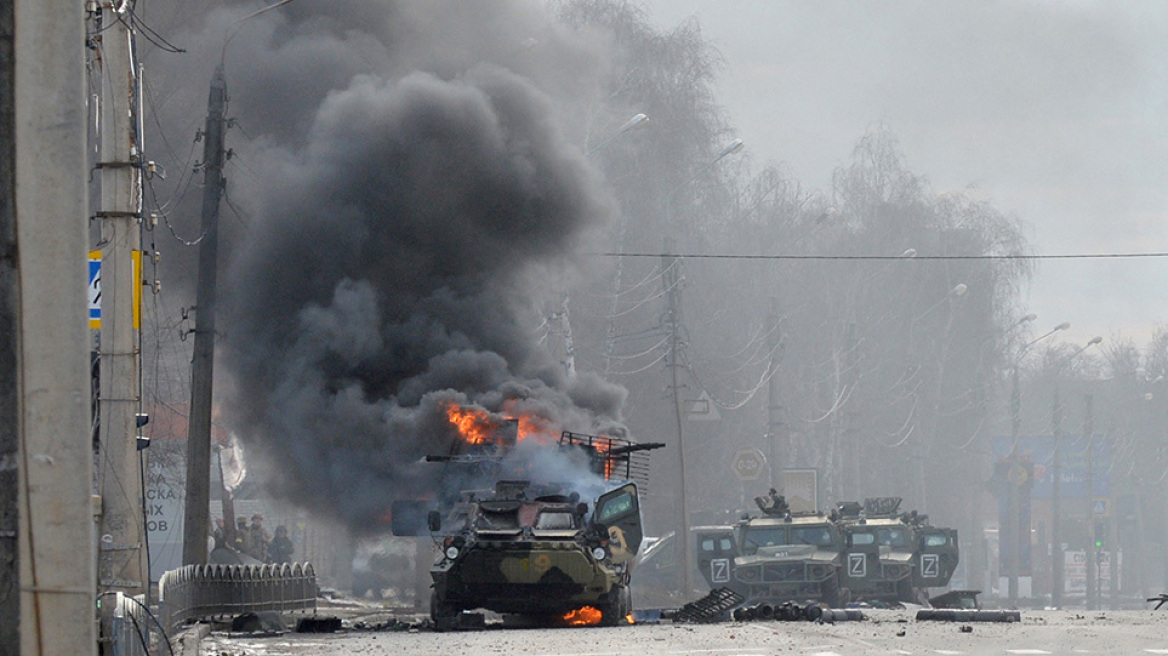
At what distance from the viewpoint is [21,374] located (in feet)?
15.1

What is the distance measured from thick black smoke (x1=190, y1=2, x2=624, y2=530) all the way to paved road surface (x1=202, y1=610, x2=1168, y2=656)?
5.87m

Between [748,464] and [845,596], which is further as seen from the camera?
[748,464]

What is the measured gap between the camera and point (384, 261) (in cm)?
2617

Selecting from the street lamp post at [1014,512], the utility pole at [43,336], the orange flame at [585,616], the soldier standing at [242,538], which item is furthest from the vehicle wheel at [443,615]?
the street lamp post at [1014,512]

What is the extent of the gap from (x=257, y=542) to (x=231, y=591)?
13396mm

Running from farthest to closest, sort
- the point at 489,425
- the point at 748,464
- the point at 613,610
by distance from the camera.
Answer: the point at 748,464 → the point at 489,425 → the point at 613,610

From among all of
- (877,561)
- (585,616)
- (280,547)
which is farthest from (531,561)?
(280,547)

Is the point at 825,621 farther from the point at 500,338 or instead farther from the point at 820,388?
the point at 820,388

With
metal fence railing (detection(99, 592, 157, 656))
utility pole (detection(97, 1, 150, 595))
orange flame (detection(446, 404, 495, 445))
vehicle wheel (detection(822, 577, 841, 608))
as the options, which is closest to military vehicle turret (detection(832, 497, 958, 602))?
vehicle wheel (detection(822, 577, 841, 608))

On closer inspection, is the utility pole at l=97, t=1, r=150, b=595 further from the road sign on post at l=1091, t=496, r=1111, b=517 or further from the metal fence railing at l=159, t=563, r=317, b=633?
the road sign on post at l=1091, t=496, r=1111, b=517

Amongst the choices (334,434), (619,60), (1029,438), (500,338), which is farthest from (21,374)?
(1029,438)

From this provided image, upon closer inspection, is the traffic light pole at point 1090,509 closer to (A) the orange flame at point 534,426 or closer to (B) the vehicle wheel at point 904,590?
(B) the vehicle wheel at point 904,590

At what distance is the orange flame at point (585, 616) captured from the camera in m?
17.2

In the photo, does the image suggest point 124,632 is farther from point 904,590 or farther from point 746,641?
point 904,590
